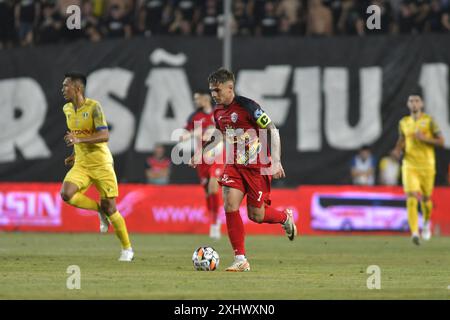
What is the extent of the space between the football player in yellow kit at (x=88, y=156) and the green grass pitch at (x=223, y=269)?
0.71 m

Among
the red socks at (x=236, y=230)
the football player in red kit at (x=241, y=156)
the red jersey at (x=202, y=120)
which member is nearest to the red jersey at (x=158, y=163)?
the red jersey at (x=202, y=120)

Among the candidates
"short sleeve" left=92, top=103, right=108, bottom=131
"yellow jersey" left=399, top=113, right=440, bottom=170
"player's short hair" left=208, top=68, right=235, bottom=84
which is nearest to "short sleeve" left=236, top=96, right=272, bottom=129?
"player's short hair" left=208, top=68, right=235, bottom=84

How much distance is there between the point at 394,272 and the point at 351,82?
11.7 metres

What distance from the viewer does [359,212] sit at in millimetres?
23203

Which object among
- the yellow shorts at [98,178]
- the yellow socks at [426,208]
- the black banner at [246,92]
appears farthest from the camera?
the black banner at [246,92]

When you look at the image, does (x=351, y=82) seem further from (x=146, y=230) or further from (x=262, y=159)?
(x=262, y=159)

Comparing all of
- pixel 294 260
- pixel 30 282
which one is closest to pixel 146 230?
pixel 294 260

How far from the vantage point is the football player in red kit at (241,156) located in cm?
1292

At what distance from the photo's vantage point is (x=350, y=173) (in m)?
24.4

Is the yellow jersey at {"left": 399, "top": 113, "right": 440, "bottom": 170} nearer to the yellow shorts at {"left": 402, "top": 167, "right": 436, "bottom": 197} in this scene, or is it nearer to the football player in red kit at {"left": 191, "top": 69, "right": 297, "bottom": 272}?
the yellow shorts at {"left": 402, "top": 167, "right": 436, "bottom": 197}

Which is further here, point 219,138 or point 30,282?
point 219,138

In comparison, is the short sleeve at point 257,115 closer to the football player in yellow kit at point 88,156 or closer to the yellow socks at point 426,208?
the football player in yellow kit at point 88,156

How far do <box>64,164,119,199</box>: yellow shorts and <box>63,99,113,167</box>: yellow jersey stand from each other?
7 cm
